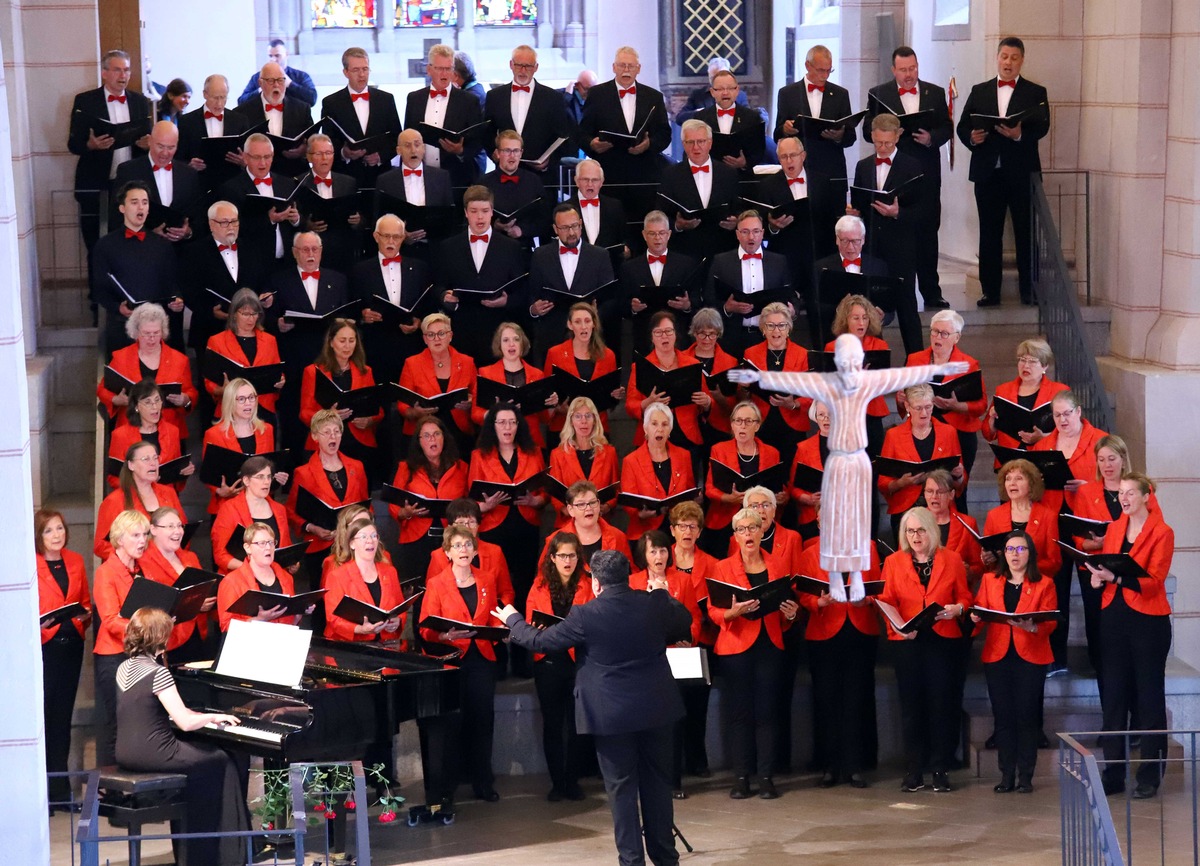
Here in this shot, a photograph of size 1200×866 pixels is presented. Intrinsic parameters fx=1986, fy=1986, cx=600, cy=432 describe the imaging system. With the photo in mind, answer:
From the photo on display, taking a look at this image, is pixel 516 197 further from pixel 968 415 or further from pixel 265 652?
pixel 265 652

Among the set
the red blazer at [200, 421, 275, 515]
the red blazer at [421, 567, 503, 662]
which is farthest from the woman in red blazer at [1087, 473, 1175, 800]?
the red blazer at [200, 421, 275, 515]

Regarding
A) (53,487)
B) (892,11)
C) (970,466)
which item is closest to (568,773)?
(970,466)

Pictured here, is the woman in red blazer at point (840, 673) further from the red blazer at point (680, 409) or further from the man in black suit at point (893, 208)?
the man in black suit at point (893, 208)

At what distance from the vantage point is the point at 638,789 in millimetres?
7637

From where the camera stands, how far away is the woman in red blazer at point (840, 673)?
8.94 metres

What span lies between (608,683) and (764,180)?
3894 mm

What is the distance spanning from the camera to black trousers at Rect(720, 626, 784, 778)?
8891 millimetres

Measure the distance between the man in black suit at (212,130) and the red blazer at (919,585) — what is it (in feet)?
13.1

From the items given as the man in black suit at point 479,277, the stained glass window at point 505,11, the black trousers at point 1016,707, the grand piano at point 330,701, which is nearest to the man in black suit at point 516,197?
the man in black suit at point 479,277

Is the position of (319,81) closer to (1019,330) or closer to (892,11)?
(892,11)

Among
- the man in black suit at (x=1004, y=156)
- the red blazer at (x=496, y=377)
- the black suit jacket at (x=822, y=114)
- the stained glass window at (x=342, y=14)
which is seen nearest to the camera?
the red blazer at (x=496, y=377)

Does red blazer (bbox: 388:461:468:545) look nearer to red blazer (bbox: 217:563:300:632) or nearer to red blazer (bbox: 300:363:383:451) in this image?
red blazer (bbox: 300:363:383:451)

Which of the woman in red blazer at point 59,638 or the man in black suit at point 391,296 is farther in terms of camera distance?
the man in black suit at point 391,296

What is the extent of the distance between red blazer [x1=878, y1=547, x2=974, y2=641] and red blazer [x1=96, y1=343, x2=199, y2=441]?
339cm
